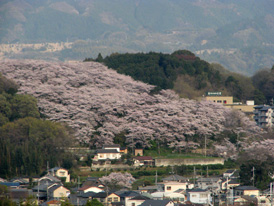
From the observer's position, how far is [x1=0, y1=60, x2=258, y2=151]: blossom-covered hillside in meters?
56.4

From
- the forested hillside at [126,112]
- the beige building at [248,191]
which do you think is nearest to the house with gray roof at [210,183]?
the beige building at [248,191]

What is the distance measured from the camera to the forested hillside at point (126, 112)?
56156mm

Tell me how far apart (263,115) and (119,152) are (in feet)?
56.5

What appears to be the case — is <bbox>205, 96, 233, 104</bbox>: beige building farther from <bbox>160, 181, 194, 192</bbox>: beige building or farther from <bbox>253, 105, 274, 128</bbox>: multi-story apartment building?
<bbox>160, 181, 194, 192</bbox>: beige building

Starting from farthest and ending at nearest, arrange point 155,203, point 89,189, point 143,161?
point 143,161, point 89,189, point 155,203

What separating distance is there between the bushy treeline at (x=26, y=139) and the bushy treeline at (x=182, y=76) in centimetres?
1559

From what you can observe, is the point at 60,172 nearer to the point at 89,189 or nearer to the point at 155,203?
the point at 89,189

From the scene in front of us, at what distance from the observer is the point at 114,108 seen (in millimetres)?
59438

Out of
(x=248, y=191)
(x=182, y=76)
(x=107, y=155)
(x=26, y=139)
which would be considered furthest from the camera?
(x=182, y=76)

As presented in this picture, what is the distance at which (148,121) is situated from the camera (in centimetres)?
5816

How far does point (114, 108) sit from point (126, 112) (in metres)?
1.22

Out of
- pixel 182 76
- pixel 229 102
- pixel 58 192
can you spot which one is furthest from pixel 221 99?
pixel 58 192

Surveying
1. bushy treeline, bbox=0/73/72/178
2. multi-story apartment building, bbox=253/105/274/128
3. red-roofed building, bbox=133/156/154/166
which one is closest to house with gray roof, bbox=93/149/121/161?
red-roofed building, bbox=133/156/154/166

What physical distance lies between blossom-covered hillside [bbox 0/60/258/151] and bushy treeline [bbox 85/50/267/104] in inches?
114
